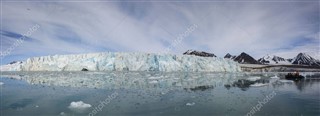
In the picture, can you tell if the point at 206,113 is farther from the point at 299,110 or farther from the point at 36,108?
the point at 36,108

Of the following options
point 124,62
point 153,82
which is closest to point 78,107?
point 153,82

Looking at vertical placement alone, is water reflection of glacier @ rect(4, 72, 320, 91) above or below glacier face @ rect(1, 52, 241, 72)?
below

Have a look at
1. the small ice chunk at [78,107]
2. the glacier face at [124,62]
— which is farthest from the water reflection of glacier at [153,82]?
the glacier face at [124,62]

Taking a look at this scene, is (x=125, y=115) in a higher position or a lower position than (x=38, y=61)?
lower

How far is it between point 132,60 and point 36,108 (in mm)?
53728

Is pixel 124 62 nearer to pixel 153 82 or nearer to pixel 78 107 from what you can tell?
pixel 153 82

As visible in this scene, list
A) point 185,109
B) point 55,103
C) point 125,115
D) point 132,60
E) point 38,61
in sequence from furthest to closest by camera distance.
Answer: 1. point 38,61
2. point 132,60
3. point 55,103
4. point 185,109
5. point 125,115

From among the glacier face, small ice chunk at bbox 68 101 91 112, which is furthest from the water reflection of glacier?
the glacier face

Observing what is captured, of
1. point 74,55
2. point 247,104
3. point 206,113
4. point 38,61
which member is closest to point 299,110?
point 247,104

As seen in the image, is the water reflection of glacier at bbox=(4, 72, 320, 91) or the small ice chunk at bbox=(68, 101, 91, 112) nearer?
the small ice chunk at bbox=(68, 101, 91, 112)

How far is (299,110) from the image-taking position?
9.35 meters

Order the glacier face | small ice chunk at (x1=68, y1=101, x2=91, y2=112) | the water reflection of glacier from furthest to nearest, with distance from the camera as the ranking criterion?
1. the glacier face
2. the water reflection of glacier
3. small ice chunk at (x1=68, y1=101, x2=91, y2=112)

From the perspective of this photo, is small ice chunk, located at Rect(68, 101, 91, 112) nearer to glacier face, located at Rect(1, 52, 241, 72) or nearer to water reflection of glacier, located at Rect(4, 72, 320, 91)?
water reflection of glacier, located at Rect(4, 72, 320, 91)

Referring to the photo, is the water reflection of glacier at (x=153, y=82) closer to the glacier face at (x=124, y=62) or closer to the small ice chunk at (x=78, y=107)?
the small ice chunk at (x=78, y=107)
